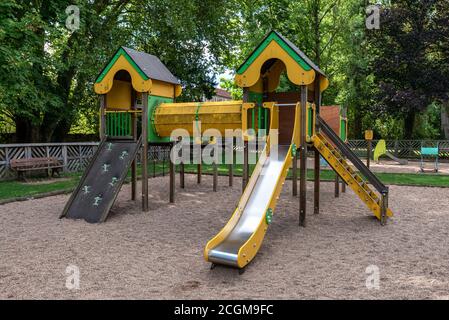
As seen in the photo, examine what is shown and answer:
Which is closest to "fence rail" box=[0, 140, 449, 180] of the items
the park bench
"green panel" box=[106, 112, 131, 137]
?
the park bench

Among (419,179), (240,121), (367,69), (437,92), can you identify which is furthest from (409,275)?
(367,69)

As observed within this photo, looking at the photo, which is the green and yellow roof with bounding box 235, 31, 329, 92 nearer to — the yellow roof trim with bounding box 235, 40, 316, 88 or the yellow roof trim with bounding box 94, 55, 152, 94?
the yellow roof trim with bounding box 235, 40, 316, 88

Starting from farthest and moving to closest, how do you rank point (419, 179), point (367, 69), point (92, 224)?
point (367, 69), point (419, 179), point (92, 224)

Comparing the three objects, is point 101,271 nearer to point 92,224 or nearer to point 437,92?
point 92,224

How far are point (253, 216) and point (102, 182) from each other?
4.26 m

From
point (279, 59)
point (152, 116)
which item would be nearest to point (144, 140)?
point (152, 116)

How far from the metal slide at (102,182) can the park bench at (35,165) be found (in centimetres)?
625

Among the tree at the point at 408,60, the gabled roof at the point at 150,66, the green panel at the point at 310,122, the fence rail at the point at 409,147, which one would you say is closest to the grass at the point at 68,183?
the gabled roof at the point at 150,66

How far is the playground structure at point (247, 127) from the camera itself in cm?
704

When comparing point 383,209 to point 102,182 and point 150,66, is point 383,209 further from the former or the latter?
point 150,66

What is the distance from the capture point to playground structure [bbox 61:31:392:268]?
7.04 meters

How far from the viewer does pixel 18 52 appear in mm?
12828

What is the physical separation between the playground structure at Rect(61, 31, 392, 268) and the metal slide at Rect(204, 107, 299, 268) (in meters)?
0.02
